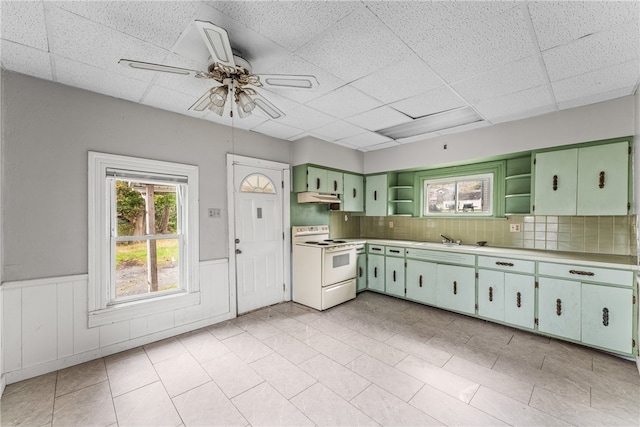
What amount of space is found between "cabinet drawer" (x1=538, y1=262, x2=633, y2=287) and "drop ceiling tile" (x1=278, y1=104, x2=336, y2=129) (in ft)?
9.89

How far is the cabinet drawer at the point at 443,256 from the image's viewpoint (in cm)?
361

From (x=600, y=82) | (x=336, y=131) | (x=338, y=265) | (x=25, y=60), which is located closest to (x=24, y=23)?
(x=25, y=60)

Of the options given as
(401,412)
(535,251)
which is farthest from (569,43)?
(401,412)

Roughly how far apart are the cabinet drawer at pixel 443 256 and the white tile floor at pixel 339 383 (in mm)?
856

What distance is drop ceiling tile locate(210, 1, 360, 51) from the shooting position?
155 cm

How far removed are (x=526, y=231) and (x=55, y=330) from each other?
5.47 meters

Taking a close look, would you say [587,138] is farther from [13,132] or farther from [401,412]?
[13,132]

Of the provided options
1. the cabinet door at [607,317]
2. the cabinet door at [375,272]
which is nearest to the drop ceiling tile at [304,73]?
the cabinet door at [375,272]

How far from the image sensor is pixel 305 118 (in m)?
3.38

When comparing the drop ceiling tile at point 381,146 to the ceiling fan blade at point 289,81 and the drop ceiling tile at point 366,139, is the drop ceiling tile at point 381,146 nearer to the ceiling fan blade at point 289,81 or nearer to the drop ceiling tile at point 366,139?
the drop ceiling tile at point 366,139

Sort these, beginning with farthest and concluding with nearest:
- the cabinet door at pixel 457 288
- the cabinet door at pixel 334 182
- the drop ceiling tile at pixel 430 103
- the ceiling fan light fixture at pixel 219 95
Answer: the cabinet door at pixel 334 182, the cabinet door at pixel 457 288, the drop ceiling tile at pixel 430 103, the ceiling fan light fixture at pixel 219 95

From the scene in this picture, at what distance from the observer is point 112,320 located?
2.71m

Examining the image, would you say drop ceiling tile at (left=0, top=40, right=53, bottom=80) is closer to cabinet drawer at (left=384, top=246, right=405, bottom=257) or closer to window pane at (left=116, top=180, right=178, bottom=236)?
window pane at (left=116, top=180, right=178, bottom=236)

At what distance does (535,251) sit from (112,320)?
16.3ft
